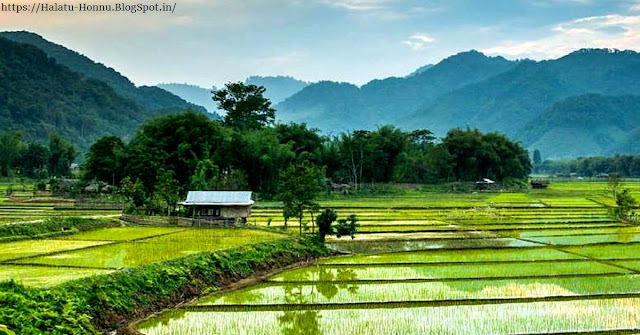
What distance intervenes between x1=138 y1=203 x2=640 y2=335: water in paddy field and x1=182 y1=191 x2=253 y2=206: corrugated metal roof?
7495 millimetres

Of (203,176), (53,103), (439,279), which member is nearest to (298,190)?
(439,279)

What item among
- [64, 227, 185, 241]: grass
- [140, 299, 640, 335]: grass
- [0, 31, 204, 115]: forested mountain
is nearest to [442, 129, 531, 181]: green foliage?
[64, 227, 185, 241]: grass

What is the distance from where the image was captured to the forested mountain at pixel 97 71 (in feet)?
577

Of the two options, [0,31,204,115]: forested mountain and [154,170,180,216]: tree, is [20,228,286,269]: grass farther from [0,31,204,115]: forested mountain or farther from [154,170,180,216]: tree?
[0,31,204,115]: forested mountain

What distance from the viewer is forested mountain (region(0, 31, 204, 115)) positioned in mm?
175875

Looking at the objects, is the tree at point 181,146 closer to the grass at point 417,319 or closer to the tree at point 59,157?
the tree at point 59,157

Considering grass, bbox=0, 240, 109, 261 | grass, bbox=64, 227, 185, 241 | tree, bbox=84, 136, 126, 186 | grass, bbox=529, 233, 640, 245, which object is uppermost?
tree, bbox=84, 136, 126, 186

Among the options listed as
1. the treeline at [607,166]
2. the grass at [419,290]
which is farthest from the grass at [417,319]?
the treeline at [607,166]

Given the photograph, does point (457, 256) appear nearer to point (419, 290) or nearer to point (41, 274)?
point (419, 290)

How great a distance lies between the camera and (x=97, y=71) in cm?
18012

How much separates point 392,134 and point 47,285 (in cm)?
5547

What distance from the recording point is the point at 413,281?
1678 centimetres

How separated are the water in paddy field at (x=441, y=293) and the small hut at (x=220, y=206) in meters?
7.33

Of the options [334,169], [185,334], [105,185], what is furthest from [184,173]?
[185,334]
